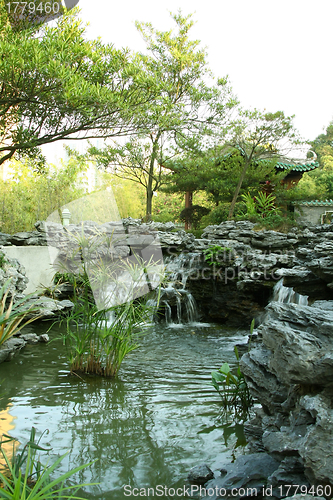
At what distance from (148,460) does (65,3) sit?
6066 mm

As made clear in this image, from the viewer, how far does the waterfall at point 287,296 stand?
5.68 metres

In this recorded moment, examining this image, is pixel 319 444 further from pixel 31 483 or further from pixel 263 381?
pixel 31 483

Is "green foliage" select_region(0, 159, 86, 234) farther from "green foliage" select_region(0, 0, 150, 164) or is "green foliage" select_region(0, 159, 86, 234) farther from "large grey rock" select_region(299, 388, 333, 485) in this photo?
"large grey rock" select_region(299, 388, 333, 485)

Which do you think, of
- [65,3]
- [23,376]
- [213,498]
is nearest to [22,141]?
[65,3]

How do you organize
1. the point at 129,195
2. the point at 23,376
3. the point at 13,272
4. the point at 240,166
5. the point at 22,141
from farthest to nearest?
1. the point at 129,195
2. the point at 240,166
3. the point at 22,141
4. the point at 13,272
5. the point at 23,376

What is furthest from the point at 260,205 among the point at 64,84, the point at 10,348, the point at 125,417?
the point at 125,417

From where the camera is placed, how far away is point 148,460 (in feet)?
7.38

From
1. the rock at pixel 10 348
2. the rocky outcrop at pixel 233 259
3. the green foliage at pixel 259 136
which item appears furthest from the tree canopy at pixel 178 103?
the rock at pixel 10 348

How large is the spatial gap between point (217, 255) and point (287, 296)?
1860 millimetres

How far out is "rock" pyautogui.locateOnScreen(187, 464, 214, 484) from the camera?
1.96 meters

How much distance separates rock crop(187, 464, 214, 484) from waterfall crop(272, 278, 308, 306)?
395 centimetres

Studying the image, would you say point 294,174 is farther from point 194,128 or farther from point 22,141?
point 22,141

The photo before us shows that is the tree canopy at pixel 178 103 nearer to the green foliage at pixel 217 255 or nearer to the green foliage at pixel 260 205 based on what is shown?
the green foliage at pixel 260 205

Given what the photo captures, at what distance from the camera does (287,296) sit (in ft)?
20.1
